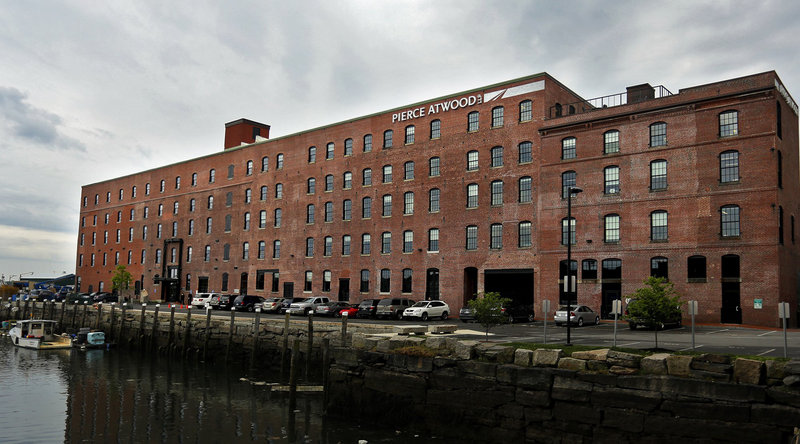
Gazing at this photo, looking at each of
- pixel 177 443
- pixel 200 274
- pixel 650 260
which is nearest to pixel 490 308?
pixel 177 443

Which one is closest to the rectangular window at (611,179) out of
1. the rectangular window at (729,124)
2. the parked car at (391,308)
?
the rectangular window at (729,124)

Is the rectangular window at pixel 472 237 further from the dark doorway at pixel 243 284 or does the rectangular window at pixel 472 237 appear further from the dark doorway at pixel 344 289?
the dark doorway at pixel 243 284

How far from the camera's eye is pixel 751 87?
37469 millimetres

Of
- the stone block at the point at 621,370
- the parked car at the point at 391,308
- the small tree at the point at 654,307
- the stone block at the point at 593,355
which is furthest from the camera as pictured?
the parked car at the point at 391,308

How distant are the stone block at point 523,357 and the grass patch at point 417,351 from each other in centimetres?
278

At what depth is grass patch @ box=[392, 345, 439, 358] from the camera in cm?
1839

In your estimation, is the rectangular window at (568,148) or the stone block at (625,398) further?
the rectangular window at (568,148)

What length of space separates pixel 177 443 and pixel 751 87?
37623mm

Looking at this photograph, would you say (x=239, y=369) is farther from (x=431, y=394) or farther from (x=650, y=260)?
(x=650, y=260)

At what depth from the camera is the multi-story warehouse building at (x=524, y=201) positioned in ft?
124

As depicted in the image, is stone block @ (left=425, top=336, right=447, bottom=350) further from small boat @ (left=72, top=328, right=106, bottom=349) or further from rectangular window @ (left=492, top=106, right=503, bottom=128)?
small boat @ (left=72, top=328, right=106, bottom=349)

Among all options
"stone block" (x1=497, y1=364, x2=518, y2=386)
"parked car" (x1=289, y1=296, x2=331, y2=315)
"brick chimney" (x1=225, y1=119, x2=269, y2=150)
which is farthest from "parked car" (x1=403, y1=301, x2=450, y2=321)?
"brick chimney" (x1=225, y1=119, x2=269, y2=150)

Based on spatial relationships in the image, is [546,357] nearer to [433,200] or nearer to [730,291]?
[730,291]

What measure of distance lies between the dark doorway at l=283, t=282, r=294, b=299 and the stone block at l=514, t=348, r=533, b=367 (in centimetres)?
4718
